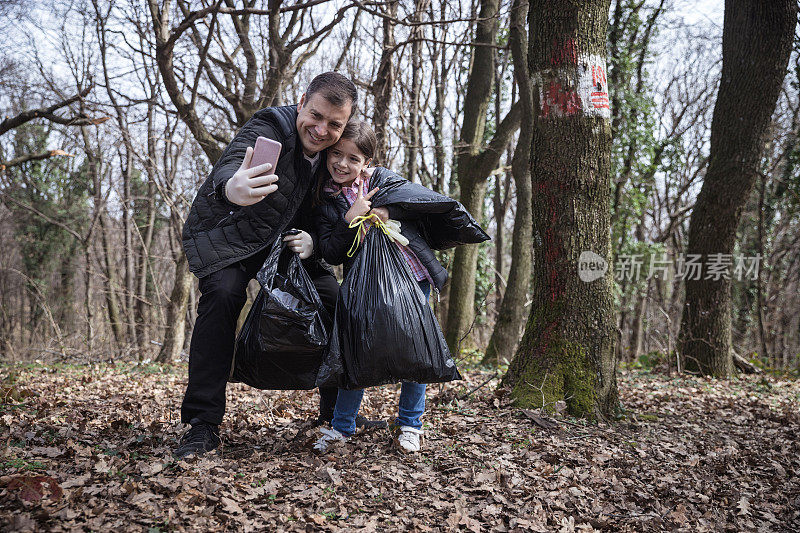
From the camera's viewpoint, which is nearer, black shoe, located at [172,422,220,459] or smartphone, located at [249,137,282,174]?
smartphone, located at [249,137,282,174]

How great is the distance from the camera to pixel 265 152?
2715mm

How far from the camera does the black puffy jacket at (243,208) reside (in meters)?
2.89

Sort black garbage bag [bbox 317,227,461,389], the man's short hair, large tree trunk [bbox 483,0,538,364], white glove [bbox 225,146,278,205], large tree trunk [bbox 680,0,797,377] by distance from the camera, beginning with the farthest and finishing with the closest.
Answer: large tree trunk [bbox 483,0,538,364] → large tree trunk [bbox 680,0,797,377] → the man's short hair → black garbage bag [bbox 317,227,461,389] → white glove [bbox 225,146,278,205]

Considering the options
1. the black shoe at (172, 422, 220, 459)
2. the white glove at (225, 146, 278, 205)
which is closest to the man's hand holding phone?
the white glove at (225, 146, 278, 205)

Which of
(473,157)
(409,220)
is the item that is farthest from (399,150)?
(409,220)

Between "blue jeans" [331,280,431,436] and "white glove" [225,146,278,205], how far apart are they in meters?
1.09

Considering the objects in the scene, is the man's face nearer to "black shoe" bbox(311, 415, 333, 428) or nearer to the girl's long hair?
the girl's long hair

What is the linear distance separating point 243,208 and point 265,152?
36cm

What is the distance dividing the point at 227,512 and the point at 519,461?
5.40ft

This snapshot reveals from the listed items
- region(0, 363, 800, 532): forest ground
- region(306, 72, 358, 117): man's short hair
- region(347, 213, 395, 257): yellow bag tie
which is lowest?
region(0, 363, 800, 532): forest ground

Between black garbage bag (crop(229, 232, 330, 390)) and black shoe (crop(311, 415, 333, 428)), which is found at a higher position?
black garbage bag (crop(229, 232, 330, 390))

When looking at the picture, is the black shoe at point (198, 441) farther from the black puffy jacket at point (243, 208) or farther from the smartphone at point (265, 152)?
the smartphone at point (265, 152)

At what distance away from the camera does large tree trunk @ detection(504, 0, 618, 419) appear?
3.93m

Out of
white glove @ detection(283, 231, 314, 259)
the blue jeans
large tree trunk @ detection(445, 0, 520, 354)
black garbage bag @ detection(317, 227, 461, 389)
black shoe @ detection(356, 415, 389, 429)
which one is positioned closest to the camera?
black garbage bag @ detection(317, 227, 461, 389)
